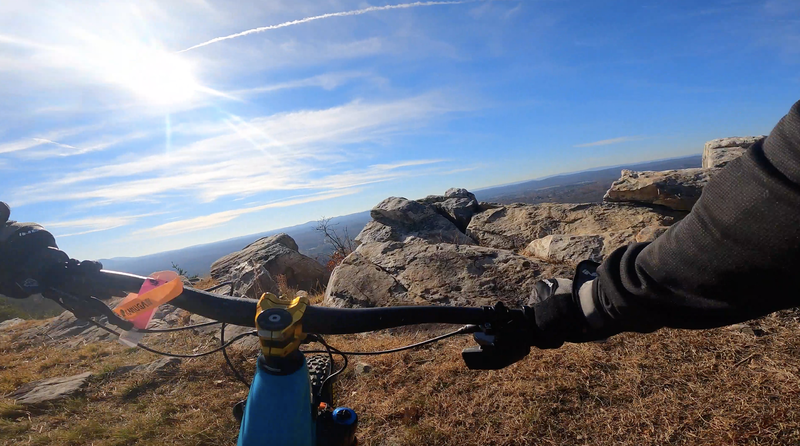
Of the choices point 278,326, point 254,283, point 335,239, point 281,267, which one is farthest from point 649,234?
point 335,239

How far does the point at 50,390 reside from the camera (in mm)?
4438

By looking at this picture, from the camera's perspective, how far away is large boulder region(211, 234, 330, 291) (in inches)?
422

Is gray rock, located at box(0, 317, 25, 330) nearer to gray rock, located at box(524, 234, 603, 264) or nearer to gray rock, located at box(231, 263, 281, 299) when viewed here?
gray rock, located at box(231, 263, 281, 299)

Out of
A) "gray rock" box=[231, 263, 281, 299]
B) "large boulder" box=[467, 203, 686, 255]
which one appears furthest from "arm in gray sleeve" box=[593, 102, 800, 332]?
"gray rock" box=[231, 263, 281, 299]

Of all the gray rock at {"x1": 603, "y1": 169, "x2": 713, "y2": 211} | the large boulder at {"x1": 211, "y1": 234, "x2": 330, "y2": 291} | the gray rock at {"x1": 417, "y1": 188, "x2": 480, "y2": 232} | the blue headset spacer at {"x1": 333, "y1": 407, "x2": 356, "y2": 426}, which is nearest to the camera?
the blue headset spacer at {"x1": 333, "y1": 407, "x2": 356, "y2": 426}

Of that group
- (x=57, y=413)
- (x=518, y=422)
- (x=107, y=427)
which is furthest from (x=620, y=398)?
(x=57, y=413)

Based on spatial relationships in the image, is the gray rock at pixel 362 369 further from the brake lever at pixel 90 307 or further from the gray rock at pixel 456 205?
the gray rock at pixel 456 205

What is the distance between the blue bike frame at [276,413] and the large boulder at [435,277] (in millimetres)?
3909

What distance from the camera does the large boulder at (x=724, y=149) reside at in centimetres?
861

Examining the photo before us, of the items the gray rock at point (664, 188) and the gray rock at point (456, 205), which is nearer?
the gray rock at point (664, 188)

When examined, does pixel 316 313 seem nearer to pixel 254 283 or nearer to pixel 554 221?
pixel 554 221

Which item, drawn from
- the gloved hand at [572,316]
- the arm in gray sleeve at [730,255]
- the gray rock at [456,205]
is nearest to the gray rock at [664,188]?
the gray rock at [456,205]

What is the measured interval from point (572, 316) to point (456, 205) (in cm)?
904

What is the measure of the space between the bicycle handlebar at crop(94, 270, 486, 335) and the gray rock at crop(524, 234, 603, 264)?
16.1 feet
